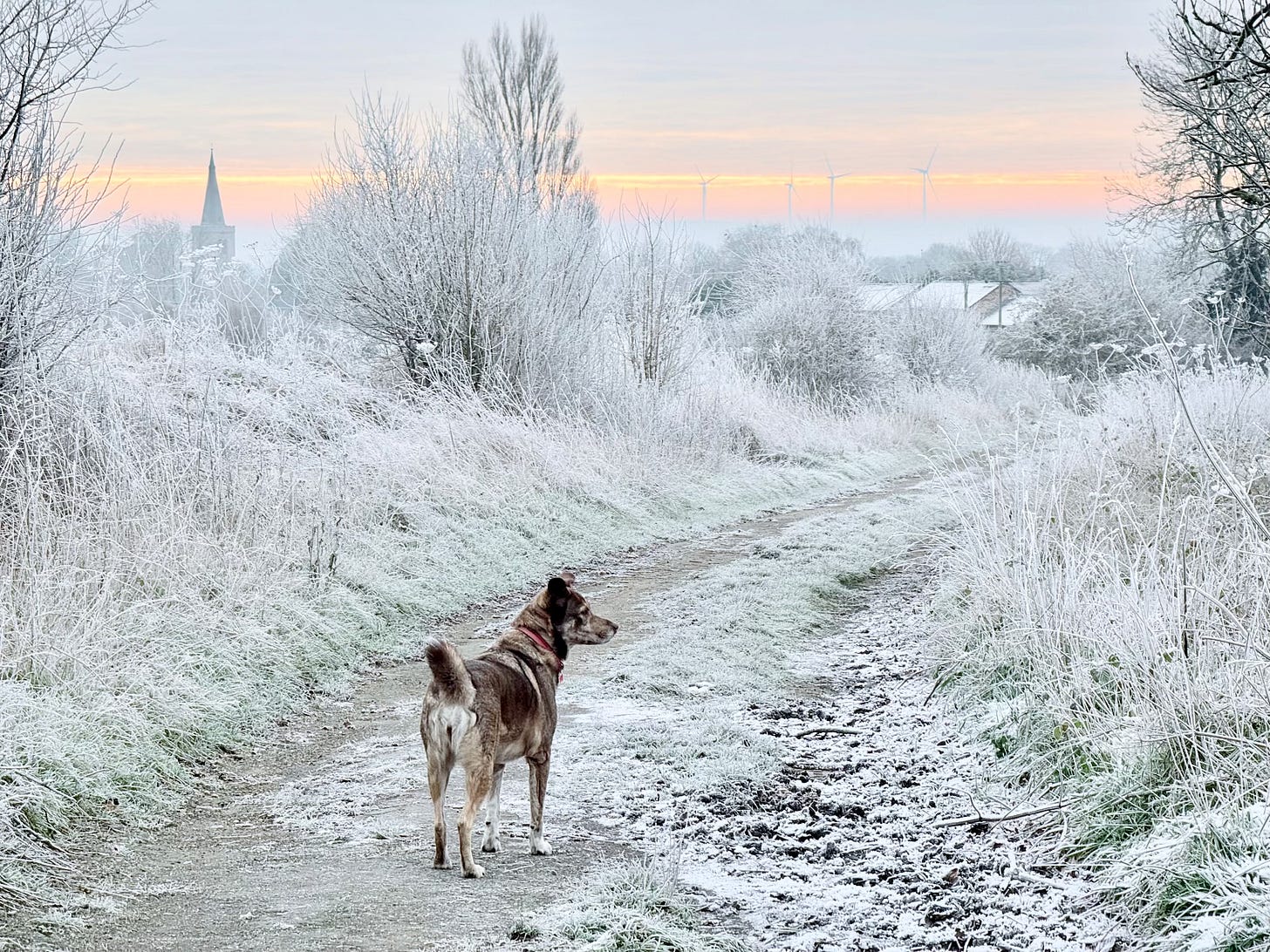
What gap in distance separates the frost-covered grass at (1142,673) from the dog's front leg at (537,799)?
2294 millimetres

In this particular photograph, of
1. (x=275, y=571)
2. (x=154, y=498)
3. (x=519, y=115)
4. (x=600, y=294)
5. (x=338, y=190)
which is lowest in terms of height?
(x=275, y=571)

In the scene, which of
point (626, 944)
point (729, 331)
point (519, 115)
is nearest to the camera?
point (626, 944)

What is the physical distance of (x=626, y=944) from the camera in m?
→ 4.17

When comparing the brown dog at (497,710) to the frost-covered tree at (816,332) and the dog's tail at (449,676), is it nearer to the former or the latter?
the dog's tail at (449,676)

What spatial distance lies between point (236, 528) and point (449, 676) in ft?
17.0

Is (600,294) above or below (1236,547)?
above

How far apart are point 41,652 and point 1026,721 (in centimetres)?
528

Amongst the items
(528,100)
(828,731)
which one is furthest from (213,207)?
(828,731)

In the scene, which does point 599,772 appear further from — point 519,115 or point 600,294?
point 519,115

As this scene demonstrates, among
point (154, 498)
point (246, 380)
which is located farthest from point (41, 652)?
point (246, 380)

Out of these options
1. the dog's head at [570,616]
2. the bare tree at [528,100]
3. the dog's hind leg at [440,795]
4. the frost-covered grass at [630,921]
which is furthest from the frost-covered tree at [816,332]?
the frost-covered grass at [630,921]

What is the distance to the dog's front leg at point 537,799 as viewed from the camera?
5133 mm

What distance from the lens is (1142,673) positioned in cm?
575

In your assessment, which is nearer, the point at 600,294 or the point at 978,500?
the point at 978,500
